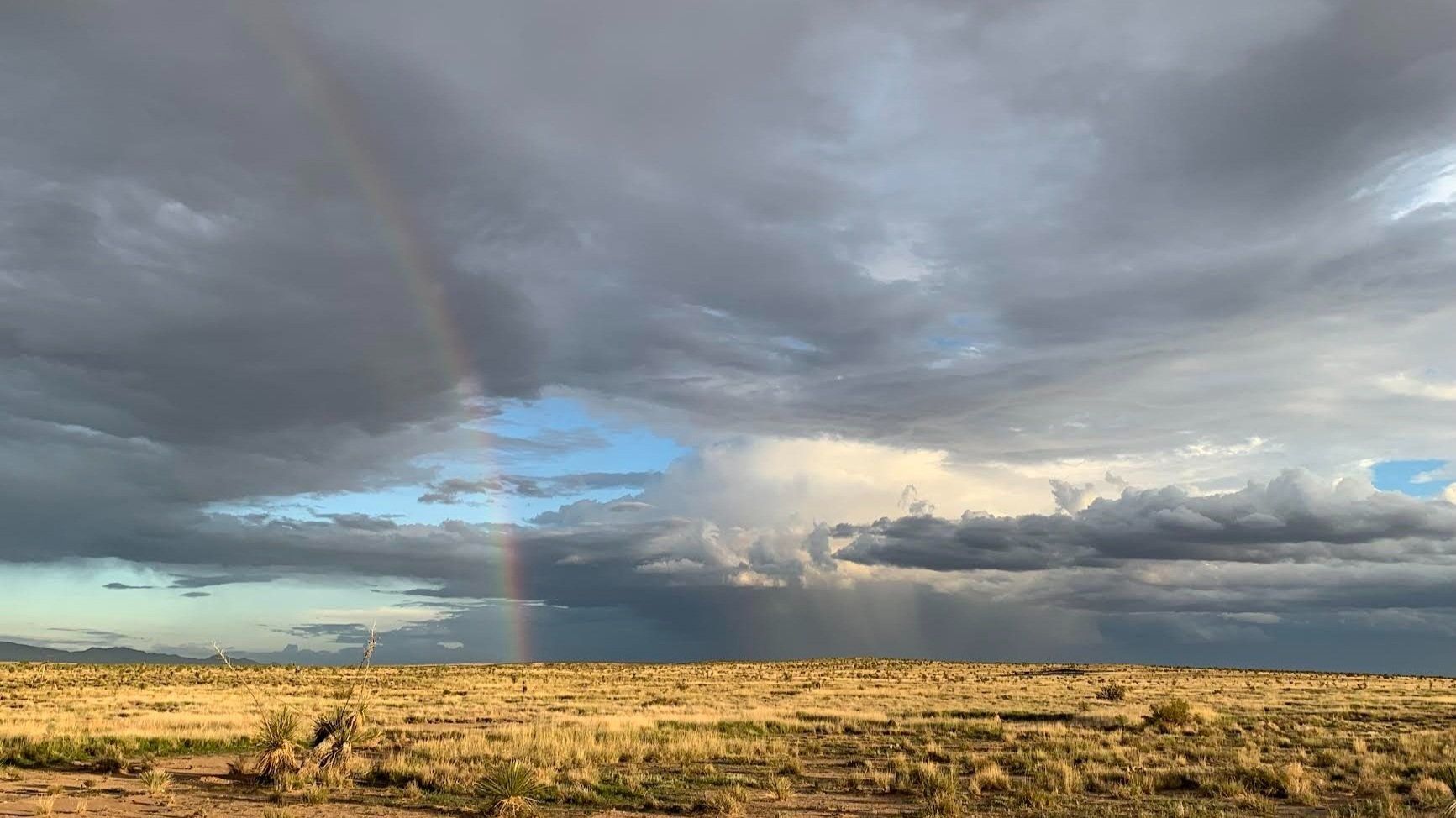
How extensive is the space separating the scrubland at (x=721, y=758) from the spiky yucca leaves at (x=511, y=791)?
0.05m

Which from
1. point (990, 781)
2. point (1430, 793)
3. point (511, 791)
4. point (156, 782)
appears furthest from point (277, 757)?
point (1430, 793)

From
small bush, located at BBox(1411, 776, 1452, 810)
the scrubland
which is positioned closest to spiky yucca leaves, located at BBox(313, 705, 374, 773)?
the scrubland

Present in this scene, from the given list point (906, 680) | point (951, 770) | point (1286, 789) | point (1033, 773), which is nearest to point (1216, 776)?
point (1286, 789)

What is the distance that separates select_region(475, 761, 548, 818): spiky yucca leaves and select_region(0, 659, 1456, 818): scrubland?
49 mm

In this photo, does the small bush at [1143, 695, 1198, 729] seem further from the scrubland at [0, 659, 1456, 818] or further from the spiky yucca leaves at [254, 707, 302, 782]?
the spiky yucca leaves at [254, 707, 302, 782]

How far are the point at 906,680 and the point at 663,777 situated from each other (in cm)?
5690

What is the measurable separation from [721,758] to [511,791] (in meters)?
9.10

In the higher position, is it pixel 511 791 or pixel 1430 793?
pixel 511 791

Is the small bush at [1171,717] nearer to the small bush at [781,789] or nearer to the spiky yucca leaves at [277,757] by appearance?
the small bush at [781,789]

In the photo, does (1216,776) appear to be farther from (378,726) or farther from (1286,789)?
(378,726)

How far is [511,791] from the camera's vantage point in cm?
1590

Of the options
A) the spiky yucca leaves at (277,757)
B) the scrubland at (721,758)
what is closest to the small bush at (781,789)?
the scrubland at (721,758)

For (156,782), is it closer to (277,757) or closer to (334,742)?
(277,757)

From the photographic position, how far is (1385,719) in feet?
121
